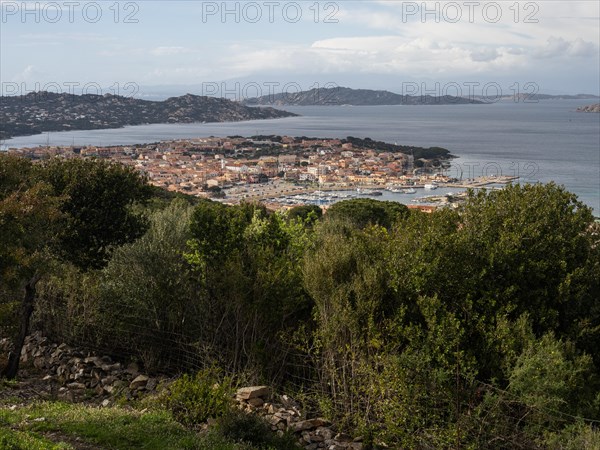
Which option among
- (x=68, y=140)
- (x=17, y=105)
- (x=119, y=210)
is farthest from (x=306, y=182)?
(x=119, y=210)

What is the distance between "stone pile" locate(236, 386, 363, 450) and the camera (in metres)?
6.87

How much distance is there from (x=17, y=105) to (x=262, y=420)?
76.6m

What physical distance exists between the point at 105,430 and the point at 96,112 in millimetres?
86224

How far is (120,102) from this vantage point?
93.2 meters

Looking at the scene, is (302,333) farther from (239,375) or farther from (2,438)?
(2,438)

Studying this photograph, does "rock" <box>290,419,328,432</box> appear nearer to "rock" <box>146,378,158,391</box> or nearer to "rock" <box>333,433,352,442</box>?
"rock" <box>333,433,352,442</box>

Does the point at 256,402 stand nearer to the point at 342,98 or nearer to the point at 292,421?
the point at 292,421

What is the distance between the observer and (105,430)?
6.09 meters

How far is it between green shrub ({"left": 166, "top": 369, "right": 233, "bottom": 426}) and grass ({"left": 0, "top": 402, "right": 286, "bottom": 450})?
370 millimetres

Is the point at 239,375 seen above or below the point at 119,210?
below

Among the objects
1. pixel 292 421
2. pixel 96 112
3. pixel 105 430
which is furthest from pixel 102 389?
pixel 96 112

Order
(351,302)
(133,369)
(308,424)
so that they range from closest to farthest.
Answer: (308,424) → (351,302) → (133,369)

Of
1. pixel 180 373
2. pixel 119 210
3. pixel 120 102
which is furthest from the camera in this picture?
pixel 120 102

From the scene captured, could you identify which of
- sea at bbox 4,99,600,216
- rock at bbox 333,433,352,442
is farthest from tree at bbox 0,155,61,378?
sea at bbox 4,99,600,216
